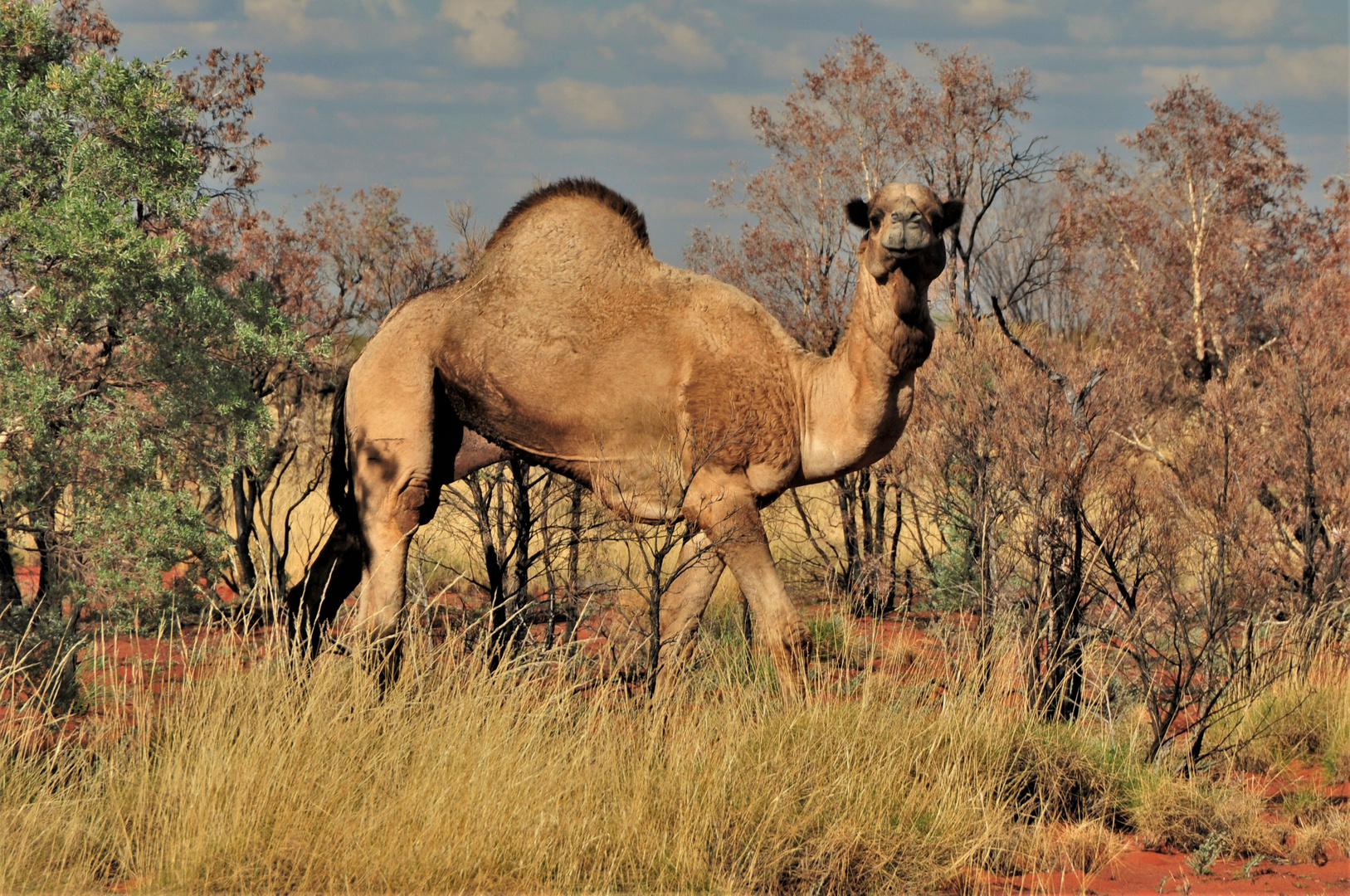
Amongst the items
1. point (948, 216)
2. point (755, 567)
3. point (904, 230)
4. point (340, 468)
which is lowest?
point (755, 567)

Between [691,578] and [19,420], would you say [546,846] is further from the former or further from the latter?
[19,420]

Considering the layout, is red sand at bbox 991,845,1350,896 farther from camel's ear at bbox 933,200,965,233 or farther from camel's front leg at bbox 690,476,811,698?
camel's ear at bbox 933,200,965,233

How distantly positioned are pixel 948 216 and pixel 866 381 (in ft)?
2.80

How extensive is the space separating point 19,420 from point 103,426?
537mm

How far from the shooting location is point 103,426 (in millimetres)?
6367

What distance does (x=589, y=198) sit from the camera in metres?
6.89

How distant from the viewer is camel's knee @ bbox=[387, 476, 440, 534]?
661cm

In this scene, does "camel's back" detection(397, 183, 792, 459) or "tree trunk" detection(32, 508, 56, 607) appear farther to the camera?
"camel's back" detection(397, 183, 792, 459)

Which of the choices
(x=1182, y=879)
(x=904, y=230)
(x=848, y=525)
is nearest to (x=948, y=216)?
(x=904, y=230)

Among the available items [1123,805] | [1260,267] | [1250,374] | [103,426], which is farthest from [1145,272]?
[103,426]

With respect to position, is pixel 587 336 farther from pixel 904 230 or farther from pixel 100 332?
pixel 100 332

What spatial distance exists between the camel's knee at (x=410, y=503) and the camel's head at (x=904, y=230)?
8.49ft

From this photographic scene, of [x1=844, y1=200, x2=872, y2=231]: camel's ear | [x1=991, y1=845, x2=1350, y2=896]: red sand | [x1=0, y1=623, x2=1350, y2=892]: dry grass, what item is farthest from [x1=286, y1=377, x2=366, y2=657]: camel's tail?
[x1=991, y1=845, x2=1350, y2=896]: red sand

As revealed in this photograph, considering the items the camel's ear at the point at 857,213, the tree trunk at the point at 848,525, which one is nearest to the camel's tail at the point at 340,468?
the camel's ear at the point at 857,213
